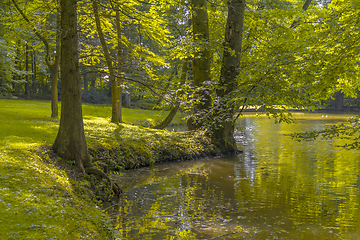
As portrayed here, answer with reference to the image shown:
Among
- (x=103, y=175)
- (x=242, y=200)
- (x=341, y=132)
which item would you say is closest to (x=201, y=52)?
(x=341, y=132)

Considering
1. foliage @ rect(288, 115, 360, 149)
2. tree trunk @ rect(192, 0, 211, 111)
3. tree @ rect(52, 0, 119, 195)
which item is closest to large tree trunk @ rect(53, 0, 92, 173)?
tree @ rect(52, 0, 119, 195)

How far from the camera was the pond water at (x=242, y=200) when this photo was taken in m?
6.18

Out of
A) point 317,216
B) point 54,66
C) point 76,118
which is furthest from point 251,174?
point 54,66

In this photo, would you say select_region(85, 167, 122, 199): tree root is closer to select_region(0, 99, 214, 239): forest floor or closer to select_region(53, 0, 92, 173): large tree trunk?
select_region(53, 0, 92, 173): large tree trunk

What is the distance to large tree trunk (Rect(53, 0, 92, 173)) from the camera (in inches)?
308

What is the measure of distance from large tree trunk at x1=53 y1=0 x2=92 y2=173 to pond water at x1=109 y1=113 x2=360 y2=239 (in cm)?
188

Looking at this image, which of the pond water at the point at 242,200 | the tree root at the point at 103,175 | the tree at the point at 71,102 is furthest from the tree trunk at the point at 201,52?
the tree at the point at 71,102

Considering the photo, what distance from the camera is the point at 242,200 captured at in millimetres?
8141

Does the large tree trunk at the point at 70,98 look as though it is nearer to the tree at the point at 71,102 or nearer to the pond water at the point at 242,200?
the tree at the point at 71,102

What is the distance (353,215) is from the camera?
7.07 meters

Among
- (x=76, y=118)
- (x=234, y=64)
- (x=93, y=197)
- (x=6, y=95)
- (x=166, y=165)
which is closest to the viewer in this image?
(x=93, y=197)

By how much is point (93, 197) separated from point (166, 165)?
518cm

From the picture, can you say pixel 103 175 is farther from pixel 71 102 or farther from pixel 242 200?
pixel 242 200

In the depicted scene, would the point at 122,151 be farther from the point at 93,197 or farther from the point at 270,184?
the point at 270,184
